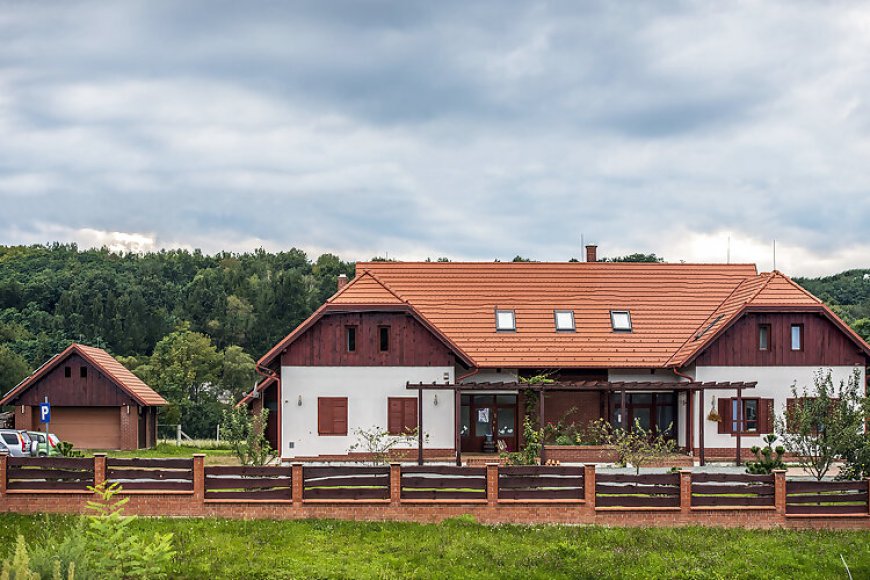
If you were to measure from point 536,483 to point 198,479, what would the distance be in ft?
21.4

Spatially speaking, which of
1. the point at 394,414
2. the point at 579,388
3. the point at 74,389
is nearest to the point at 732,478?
the point at 579,388

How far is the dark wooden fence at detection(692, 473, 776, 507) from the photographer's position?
1972 centimetres

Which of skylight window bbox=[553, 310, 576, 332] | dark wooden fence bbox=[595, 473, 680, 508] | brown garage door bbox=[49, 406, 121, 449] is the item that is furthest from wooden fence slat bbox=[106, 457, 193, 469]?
brown garage door bbox=[49, 406, 121, 449]

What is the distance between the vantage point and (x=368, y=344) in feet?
97.5

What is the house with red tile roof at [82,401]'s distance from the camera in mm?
39281

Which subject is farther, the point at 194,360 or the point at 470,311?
the point at 194,360

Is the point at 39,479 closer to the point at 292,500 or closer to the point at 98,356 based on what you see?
the point at 292,500

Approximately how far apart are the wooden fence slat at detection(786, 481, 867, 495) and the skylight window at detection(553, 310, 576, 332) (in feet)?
43.3

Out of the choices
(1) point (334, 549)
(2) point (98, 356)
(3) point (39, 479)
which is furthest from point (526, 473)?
(2) point (98, 356)

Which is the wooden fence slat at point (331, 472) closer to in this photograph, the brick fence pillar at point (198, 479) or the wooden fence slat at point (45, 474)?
the brick fence pillar at point (198, 479)

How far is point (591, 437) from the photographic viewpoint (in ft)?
100

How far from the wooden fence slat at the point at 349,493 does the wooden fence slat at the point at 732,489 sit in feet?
19.9

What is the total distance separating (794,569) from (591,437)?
13314 millimetres

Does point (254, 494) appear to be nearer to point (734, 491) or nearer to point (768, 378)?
point (734, 491)
